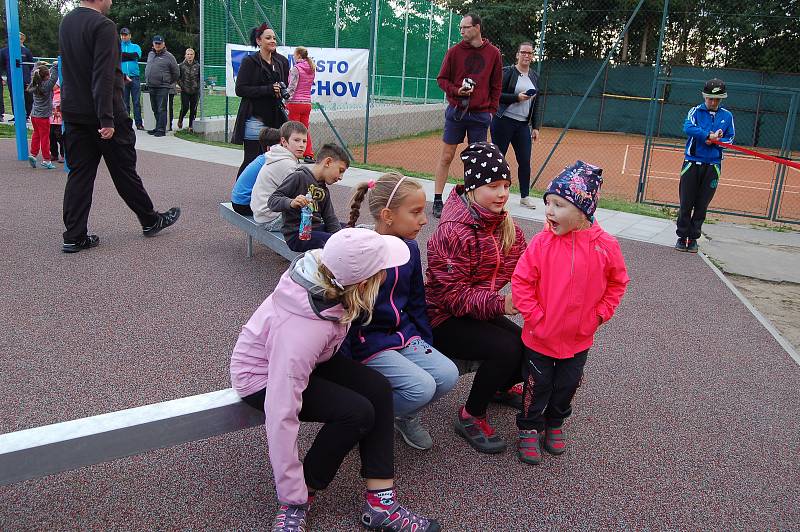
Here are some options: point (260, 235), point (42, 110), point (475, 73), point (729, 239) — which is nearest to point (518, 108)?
point (475, 73)

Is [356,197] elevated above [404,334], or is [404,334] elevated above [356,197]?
[356,197]

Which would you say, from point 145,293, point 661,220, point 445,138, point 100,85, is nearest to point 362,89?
point 445,138

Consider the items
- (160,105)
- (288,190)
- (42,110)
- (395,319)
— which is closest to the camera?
(395,319)

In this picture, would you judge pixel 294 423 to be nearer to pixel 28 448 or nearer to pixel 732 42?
pixel 28 448

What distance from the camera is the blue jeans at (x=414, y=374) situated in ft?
9.45

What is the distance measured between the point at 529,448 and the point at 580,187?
120 cm

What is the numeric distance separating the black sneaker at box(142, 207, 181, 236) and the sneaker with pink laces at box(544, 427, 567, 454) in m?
4.40

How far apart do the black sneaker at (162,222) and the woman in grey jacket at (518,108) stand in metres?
3.92

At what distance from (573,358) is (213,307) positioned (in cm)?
262

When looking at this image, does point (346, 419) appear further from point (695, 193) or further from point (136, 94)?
point (136, 94)

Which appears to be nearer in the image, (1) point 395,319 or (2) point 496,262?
(1) point 395,319

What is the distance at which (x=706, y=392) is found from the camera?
4.05 metres

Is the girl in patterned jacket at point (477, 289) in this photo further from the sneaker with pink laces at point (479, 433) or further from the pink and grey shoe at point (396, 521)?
the pink and grey shoe at point (396, 521)

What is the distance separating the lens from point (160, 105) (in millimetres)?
14547
